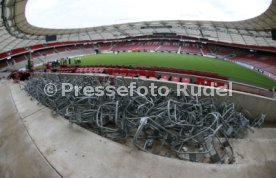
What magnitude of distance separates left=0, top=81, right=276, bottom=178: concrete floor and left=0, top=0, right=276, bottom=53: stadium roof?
69.3 feet

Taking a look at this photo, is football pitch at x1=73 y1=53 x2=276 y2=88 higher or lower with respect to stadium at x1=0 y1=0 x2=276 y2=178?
lower

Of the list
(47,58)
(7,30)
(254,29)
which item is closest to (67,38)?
(47,58)

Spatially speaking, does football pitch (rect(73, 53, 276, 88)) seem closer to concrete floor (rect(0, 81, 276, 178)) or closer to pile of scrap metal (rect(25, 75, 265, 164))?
pile of scrap metal (rect(25, 75, 265, 164))

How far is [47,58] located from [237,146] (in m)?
44.1

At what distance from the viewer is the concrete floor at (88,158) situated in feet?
12.7

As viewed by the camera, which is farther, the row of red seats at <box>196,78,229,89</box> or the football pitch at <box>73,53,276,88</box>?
the football pitch at <box>73,53,276,88</box>

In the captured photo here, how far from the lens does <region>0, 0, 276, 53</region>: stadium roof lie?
2670cm

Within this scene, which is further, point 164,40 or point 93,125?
point 164,40

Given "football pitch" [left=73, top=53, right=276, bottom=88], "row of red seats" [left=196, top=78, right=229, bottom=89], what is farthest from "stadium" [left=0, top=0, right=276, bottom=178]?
"football pitch" [left=73, top=53, right=276, bottom=88]

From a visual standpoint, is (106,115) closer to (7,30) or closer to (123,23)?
(7,30)

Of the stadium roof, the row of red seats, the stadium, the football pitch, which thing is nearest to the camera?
the stadium

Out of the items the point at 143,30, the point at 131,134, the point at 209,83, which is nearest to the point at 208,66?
the point at 209,83

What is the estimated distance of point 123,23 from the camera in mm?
41812

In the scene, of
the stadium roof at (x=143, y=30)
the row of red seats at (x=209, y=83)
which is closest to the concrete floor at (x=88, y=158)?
the row of red seats at (x=209, y=83)
